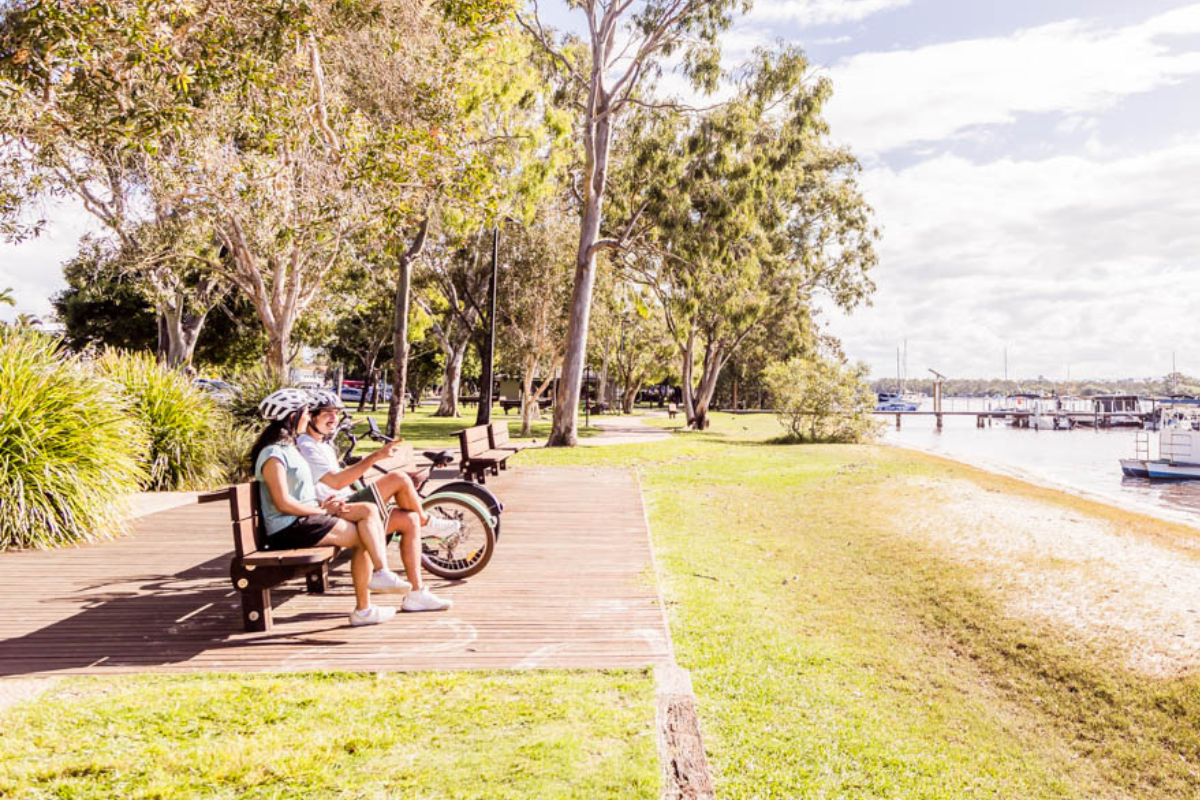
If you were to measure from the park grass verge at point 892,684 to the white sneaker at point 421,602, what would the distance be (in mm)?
1724

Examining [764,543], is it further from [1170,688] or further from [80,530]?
[80,530]

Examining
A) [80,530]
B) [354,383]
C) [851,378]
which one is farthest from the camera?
[354,383]

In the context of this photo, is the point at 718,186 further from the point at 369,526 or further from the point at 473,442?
the point at 369,526

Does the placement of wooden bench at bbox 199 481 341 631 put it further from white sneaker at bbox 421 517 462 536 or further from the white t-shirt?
white sneaker at bbox 421 517 462 536

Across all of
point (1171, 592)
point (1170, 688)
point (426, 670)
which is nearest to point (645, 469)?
point (1171, 592)

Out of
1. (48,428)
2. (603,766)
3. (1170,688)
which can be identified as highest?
(48,428)

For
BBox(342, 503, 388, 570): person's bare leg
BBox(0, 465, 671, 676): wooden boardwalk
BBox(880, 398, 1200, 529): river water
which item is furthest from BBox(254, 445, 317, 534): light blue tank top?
BBox(880, 398, 1200, 529): river water

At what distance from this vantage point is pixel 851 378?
28.3 metres

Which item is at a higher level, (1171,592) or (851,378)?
(851,378)

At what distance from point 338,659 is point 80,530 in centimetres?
506

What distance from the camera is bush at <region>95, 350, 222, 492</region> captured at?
11742mm

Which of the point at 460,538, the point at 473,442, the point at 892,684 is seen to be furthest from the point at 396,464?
the point at 892,684

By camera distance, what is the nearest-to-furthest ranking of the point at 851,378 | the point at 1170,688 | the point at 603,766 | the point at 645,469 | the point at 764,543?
the point at 603,766 → the point at 1170,688 → the point at 764,543 → the point at 645,469 → the point at 851,378

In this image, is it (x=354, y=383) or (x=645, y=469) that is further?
(x=354, y=383)
